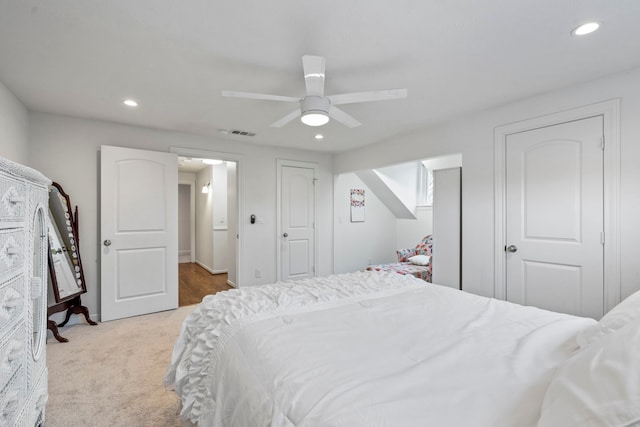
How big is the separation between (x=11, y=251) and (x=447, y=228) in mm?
3435

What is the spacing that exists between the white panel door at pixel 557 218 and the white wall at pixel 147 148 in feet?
9.23

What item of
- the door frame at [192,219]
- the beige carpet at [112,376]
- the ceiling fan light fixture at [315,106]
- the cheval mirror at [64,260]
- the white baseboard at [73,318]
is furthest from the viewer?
the door frame at [192,219]

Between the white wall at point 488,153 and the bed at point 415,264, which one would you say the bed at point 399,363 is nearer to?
the white wall at point 488,153

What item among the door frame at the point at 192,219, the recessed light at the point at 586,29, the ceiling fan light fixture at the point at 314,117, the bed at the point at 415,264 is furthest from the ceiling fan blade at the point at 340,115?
the door frame at the point at 192,219

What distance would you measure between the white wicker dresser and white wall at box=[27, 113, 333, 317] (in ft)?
6.94

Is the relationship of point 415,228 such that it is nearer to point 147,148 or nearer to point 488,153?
point 488,153

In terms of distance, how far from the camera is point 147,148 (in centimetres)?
368

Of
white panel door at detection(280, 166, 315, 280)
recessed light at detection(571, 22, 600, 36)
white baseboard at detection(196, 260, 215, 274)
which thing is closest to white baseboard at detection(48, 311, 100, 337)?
white panel door at detection(280, 166, 315, 280)

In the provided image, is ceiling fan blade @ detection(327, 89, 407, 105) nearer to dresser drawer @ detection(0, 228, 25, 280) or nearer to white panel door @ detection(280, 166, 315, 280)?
dresser drawer @ detection(0, 228, 25, 280)

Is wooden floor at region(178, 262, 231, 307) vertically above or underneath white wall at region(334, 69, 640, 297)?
underneath

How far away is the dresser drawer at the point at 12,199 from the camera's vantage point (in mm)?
1108

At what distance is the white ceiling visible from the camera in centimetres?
157

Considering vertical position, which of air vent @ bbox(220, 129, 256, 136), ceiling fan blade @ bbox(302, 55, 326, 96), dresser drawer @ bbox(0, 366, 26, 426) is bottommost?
dresser drawer @ bbox(0, 366, 26, 426)

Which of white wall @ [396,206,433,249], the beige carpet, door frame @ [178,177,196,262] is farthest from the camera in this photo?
door frame @ [178,177,196,262]
